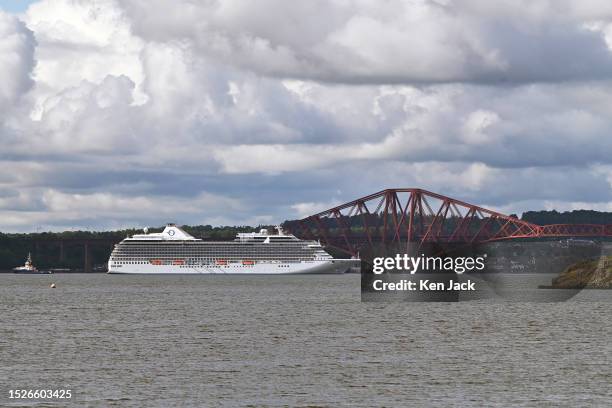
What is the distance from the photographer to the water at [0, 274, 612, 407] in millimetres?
44781

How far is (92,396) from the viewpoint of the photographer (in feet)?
145

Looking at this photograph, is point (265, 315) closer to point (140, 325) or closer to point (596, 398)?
point (140, 325)

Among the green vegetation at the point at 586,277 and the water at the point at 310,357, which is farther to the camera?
the green vegetation at the point at 586,277

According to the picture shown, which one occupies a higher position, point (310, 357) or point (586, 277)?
point (586, 277)

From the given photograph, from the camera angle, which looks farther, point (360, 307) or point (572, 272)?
point (572, 272)

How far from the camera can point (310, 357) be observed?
57.6 m

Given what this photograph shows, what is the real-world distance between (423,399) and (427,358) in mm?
13800

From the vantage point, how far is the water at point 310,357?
44.8 metres

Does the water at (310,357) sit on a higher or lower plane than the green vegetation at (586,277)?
lower

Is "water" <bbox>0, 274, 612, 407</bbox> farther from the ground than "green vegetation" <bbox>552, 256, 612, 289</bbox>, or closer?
closer

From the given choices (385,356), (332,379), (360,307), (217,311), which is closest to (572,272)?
(360,307)

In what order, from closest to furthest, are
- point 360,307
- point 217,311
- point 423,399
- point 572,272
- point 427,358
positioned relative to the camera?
point 423,399 → point 427,358 → point 217,311 → point 360,307 → point 572,272

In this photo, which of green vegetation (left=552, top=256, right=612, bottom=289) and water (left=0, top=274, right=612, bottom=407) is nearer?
water (left=0, top=274, right=612, bottom=407)

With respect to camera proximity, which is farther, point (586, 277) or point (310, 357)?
point (586, 277)
